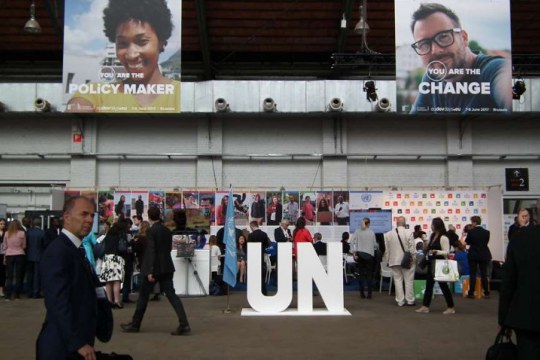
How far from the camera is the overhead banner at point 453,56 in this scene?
16781 millimetres

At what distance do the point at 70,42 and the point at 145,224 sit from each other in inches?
297

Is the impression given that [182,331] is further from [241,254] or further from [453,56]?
[453,56]

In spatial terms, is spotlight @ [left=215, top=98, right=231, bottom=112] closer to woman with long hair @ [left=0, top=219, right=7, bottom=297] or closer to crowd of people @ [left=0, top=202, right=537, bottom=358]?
crowd of people @ [left=0, top=202, right=537, bottom=358]

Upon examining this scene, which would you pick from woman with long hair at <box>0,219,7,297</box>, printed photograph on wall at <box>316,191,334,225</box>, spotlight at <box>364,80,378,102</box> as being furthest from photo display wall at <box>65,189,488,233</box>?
woman with long hair at <box>0,219,7,297</box>

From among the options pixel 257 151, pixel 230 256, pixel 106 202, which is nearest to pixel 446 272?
pixel 230 256

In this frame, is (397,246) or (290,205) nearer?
(397,246)

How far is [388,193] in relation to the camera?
17.8 m

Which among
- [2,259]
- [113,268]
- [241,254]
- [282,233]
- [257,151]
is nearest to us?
[113,268]

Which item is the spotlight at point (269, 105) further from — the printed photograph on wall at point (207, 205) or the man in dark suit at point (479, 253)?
the man in dark suit at point (479, 253)

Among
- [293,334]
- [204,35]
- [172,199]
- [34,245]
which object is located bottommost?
[293,334]

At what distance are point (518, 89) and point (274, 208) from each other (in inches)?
317

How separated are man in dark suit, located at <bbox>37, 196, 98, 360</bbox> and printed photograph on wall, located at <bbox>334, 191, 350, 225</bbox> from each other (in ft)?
48.6

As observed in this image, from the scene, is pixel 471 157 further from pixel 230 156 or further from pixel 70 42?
pixel 70 42

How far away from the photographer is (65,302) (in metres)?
3.54
